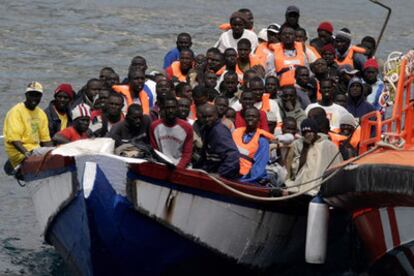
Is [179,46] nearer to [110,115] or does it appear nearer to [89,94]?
[89,94]

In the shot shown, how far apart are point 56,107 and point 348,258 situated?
3.84 meters

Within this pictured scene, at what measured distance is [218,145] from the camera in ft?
47.0

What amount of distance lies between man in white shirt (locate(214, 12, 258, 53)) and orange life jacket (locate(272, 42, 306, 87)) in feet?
2.07

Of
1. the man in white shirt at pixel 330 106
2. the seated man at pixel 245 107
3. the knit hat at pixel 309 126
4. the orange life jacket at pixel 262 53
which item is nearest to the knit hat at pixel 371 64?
the orange life jacket at pixel 262 53

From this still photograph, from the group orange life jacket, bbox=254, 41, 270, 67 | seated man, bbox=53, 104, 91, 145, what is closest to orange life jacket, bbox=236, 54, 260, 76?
orange life jacket, bbox=254, 41, 270, 67

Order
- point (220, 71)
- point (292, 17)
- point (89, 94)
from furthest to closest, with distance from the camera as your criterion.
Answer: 1. point (292, 17)
2. point (220, 71)
3. point (89, 94)

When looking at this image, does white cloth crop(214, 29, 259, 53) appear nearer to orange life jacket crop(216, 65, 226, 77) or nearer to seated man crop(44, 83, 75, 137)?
orange life jacket crop(216, 65, 226, 77)

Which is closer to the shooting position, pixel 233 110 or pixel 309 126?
pixel 309 126

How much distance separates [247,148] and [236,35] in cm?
420

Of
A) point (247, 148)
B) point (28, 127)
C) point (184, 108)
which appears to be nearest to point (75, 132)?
point (28, 127)

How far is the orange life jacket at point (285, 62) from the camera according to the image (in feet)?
59.0

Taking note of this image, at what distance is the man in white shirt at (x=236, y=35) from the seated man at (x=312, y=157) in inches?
172

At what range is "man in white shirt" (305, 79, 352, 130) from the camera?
16203 millimetres

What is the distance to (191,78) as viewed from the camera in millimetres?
17656
